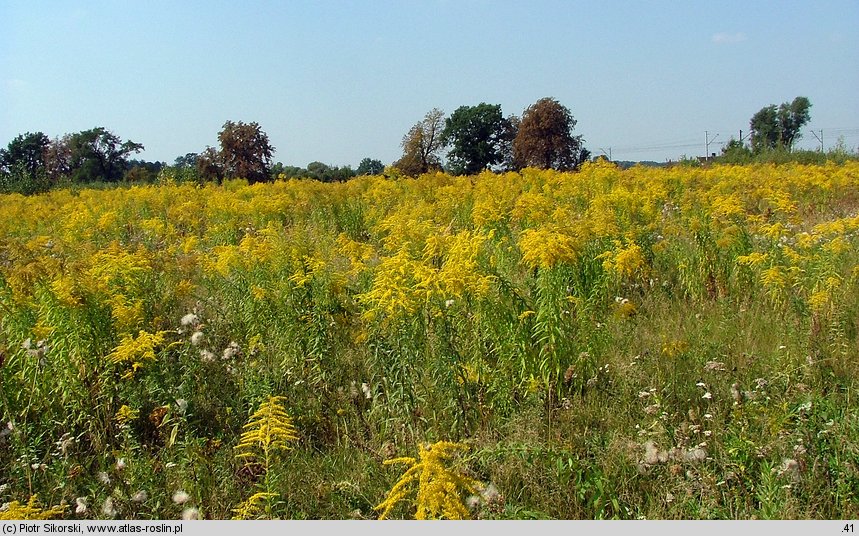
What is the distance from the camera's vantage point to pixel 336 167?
3278 centimetres

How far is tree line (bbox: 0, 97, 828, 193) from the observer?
22.8 meters

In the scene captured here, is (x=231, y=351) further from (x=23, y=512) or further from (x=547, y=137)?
(x=547, y=137)

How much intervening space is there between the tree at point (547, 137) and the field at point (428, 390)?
81.6 ft

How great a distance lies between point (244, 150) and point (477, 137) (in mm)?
27120

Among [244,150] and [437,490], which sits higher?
[244,150]

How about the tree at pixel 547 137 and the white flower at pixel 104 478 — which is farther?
the tree at pixel 547 137

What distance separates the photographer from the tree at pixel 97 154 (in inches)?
1944

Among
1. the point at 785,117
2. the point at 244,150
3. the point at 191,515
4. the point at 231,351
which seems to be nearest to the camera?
the point at 191,515

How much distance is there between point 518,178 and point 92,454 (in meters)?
9.92

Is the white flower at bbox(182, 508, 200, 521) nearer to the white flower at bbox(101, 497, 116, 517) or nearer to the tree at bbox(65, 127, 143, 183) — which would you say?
the white flower at bbox(101, 497, 116, 517)

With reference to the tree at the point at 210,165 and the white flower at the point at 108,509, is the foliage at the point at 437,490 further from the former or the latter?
the tree at the point at 210,165

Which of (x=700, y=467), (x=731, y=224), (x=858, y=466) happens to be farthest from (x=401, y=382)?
(x=731, y=224)

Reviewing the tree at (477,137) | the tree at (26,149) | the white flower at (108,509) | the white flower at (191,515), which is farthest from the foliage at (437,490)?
the tree at (26,149)

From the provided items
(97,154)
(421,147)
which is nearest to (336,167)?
(421,147)
